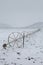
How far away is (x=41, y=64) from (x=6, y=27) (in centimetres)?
1860

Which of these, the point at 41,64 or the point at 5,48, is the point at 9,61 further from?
the point at 5,48

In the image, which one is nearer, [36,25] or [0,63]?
[0,63]

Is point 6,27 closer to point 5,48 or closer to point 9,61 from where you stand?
point 5,48

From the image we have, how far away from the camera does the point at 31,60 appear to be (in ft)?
16.8

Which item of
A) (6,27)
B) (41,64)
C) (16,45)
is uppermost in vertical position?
(6,27)

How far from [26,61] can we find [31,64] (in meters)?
0.34

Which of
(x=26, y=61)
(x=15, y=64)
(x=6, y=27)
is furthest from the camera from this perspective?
(x=6, y=27)

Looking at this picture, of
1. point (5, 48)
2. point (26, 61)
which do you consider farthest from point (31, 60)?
point (5, 48)

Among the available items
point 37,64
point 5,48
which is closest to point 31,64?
point 37,64

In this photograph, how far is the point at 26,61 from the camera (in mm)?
5004

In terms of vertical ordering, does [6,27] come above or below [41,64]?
above

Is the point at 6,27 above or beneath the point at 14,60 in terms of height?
above

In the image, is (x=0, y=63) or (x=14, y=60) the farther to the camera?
(x=14, y=60)

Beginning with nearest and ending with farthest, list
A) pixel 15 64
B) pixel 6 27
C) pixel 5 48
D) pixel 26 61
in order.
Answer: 1. pixel 15 64
2. pixel 26 61
3. pixel 5 48
4. pixel 6 27
